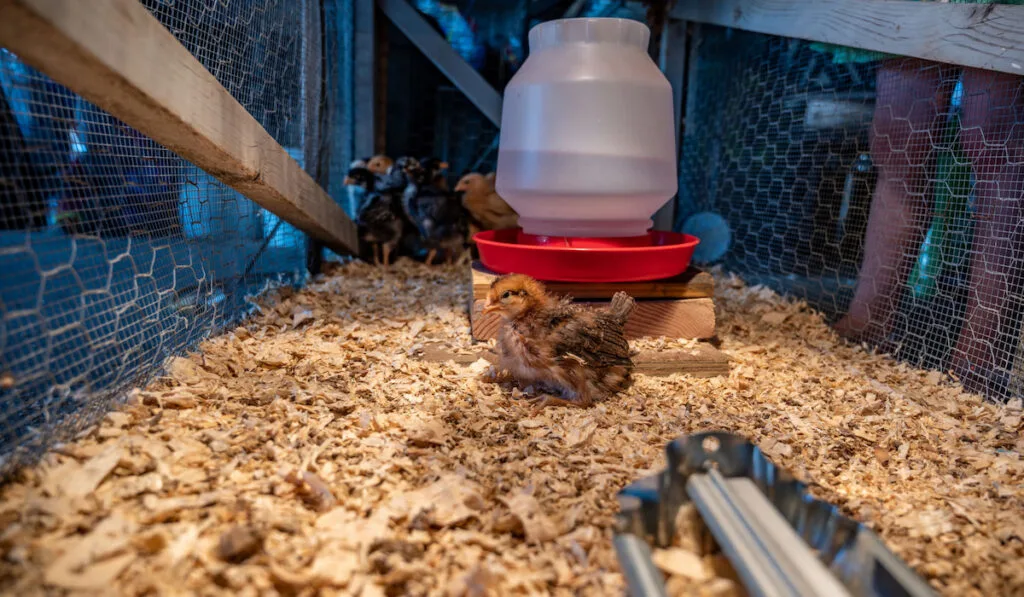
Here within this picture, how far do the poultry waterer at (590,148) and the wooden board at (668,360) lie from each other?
352mm

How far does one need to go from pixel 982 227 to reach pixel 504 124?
6.97 feet

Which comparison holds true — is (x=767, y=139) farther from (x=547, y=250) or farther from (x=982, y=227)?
(x=547, y=250)

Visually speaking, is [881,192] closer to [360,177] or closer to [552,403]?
[552,403]

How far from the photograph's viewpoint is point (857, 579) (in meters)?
1.19

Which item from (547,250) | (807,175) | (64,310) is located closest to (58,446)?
(64,310)

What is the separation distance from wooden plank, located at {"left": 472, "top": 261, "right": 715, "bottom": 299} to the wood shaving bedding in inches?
9.2

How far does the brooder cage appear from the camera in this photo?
4.32ft

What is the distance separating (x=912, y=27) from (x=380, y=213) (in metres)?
3.16

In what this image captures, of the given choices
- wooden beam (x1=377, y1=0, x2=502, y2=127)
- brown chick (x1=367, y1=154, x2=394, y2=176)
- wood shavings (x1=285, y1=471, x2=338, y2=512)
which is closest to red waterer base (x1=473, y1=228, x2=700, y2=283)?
wood shavings (x1=285, y1=471, x2=338, y2=512)

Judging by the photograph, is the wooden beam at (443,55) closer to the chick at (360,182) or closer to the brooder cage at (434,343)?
the brooder cage at (434,343)

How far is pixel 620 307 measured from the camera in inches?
94.3

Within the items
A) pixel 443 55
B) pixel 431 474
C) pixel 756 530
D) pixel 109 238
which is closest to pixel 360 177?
pixel 443 55

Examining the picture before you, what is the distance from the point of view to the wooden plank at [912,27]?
87.2 inches

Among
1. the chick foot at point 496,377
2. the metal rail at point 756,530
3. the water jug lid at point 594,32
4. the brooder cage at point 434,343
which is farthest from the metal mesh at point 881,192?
the chick foot at point 496,377
